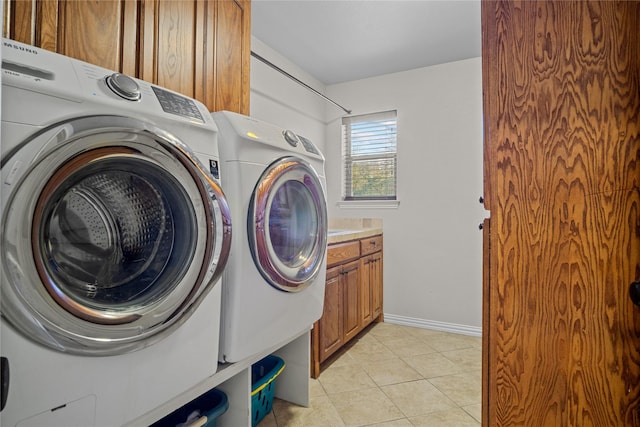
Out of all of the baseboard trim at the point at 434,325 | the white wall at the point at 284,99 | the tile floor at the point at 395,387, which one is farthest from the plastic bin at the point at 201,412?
the baseboard trim at the point at 434,325

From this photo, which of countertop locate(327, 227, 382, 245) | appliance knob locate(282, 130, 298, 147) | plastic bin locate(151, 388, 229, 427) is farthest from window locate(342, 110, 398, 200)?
plastic bin locate(151, 388, 229, 427)

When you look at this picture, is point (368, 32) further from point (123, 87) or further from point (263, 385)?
point (263, 385)

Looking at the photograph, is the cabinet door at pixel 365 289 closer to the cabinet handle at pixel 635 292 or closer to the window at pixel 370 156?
the window at pixel 370 156

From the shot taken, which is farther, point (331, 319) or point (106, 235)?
point (331, 319)

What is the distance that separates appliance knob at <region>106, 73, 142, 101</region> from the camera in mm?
894

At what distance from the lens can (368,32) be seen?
251 cm

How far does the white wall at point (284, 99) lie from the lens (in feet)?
8.69

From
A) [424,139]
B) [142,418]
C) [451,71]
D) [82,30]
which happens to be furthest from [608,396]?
[451,71]

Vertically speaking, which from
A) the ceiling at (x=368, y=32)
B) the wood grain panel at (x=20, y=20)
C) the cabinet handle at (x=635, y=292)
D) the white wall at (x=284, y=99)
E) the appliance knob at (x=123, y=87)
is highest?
the ceiling at (x=368, y=32)

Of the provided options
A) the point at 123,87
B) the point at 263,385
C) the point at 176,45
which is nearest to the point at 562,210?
the point at 123,87

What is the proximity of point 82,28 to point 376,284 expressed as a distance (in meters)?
2.67

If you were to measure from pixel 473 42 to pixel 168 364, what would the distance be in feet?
9.70

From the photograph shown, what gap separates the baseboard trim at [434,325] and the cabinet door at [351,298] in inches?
26.2

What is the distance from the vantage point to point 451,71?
3021 mm
